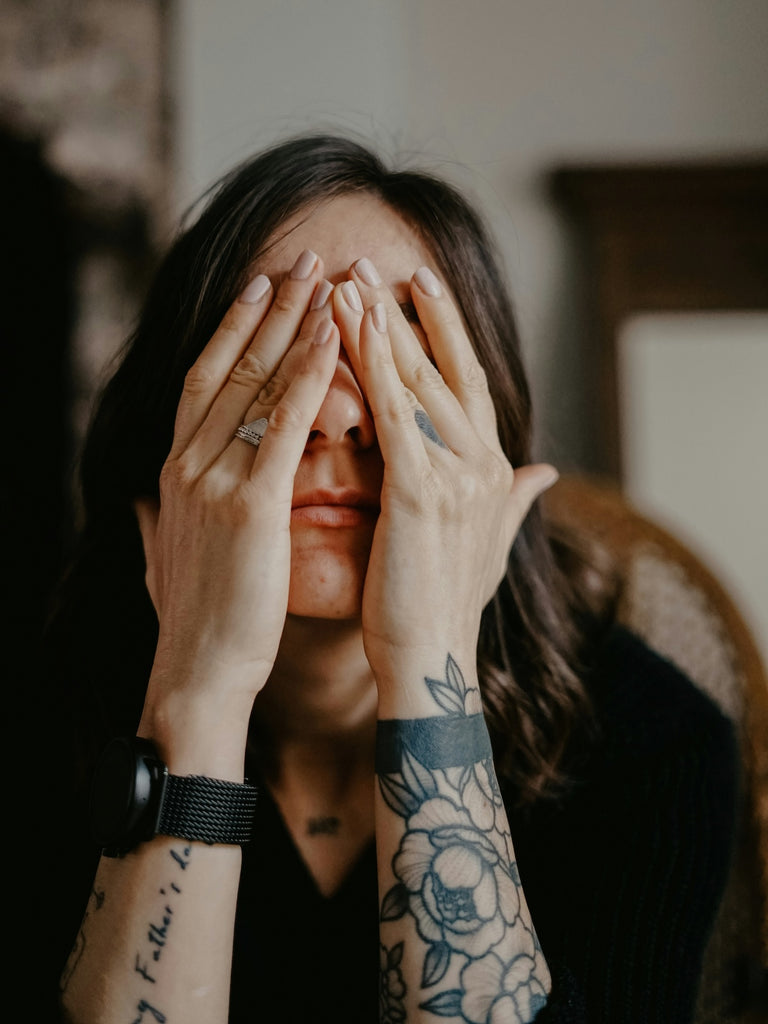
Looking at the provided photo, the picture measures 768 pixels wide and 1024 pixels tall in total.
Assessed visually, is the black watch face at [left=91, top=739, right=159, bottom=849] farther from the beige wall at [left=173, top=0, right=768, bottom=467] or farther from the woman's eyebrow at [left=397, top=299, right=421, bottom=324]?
the beige wall at [left=173, top=0, right=768, bottom=467]

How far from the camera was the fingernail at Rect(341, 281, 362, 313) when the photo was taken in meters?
0.72

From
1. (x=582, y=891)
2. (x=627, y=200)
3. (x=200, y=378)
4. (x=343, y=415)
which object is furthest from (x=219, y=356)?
(x=627, y=200)

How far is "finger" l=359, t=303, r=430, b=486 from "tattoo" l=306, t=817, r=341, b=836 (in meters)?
0.43

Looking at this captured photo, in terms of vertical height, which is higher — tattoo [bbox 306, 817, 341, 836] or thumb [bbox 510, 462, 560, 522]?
thumb [bbox 510, 462, 560, 522]

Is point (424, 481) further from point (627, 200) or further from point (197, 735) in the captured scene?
point (627, 200)

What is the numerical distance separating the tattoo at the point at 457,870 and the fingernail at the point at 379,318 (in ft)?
1.07

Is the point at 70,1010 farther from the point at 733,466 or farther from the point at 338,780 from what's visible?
the point at 733,466

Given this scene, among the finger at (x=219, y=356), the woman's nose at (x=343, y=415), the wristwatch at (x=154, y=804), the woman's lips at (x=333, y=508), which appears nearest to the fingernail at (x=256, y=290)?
the finger at (x=219, y=356)

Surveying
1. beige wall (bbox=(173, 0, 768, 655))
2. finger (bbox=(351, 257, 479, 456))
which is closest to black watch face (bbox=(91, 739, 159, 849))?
finger (bbox=(351, 257, 479, 456))

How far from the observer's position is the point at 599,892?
0.78m

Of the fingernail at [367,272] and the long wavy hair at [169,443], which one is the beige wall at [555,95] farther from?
the fingernail at [367,272]

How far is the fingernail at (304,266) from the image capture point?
745 millimetres

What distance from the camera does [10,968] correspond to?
2.62 ft

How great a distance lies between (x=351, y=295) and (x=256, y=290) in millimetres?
106
